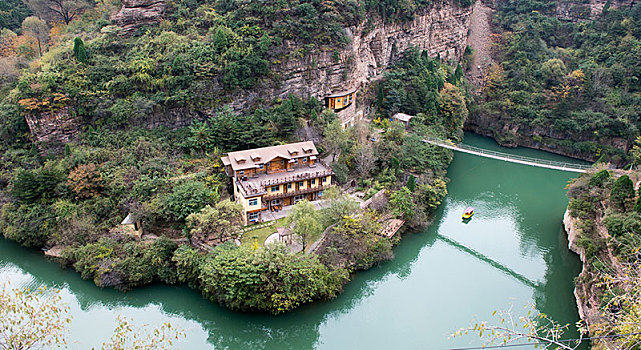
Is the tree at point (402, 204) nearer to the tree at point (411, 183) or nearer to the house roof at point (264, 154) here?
the tree at point (411, 183)

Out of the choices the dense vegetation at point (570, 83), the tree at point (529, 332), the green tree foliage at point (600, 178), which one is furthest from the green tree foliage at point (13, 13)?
the green tree foliage at point (600, 178)

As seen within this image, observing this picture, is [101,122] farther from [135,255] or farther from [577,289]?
[577,289]

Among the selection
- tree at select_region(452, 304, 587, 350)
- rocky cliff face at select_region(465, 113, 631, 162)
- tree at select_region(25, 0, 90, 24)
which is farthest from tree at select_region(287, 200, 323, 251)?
tree at select_region(25, 0, 90, 24)

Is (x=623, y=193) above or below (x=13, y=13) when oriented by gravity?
below

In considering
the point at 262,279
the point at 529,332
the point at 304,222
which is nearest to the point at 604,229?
the point at 529,332

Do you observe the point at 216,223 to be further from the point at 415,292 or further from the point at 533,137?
the point at 533,137
